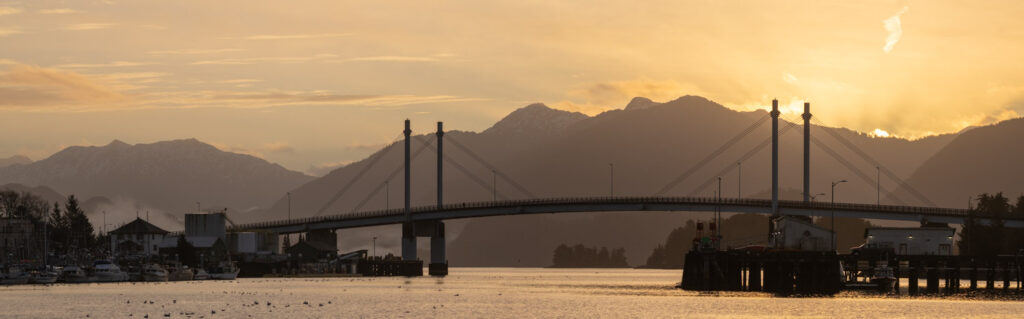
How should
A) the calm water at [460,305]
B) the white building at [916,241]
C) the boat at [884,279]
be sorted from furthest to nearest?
the white building at [916,241] → the boat at [884,279] → the calm water at [460,305]

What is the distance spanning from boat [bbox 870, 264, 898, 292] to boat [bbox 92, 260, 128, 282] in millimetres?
87892

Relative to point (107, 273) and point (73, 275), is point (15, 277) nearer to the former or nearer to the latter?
point (73, 275)

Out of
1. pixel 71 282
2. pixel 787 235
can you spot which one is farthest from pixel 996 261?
pixel 71 282

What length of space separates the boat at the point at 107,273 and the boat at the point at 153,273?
224 centimetres

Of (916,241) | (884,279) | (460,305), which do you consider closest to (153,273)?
(460,305)

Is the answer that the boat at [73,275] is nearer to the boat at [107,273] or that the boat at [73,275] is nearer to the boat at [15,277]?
the boat at [107,273]

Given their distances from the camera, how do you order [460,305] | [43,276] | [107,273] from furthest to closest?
[107,273] < [43,276] < [460,305]

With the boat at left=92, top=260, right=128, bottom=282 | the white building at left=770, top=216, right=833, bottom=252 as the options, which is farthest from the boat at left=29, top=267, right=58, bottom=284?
the white building at left=770, top=216, right=833, bottom=252

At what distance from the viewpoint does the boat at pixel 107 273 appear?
188 m

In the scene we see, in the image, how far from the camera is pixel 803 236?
479 ft

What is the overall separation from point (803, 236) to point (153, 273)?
8182 centimetres

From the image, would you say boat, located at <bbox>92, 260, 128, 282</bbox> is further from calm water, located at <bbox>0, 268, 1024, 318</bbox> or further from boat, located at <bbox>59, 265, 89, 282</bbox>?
calm water, located at <bbox>0, 268, 1024, 318</bbox>

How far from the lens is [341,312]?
11250 cm

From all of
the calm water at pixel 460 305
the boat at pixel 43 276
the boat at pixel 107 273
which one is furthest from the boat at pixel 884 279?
the boat at pixel 43 276
